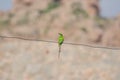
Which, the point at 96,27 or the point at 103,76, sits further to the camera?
the point at 96,27

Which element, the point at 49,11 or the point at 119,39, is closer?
the point at 119,39

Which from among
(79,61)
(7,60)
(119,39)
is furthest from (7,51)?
(119,39)

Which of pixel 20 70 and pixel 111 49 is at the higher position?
pixel 111 49

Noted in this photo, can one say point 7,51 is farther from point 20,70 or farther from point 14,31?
point 14,31

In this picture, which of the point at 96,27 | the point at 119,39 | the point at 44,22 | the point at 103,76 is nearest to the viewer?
the point at 103,76

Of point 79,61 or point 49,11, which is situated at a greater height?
point 49,11

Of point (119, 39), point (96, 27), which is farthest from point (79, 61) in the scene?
point (96, 27)

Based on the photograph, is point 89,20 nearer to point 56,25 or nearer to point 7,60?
point 56,25

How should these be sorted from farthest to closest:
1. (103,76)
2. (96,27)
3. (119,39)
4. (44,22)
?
(44,22)
(96,27)
(119,39)
(103,76)

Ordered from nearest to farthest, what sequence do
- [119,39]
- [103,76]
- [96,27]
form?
1. [103,76]
2. [119,39]
3. [96,27]
